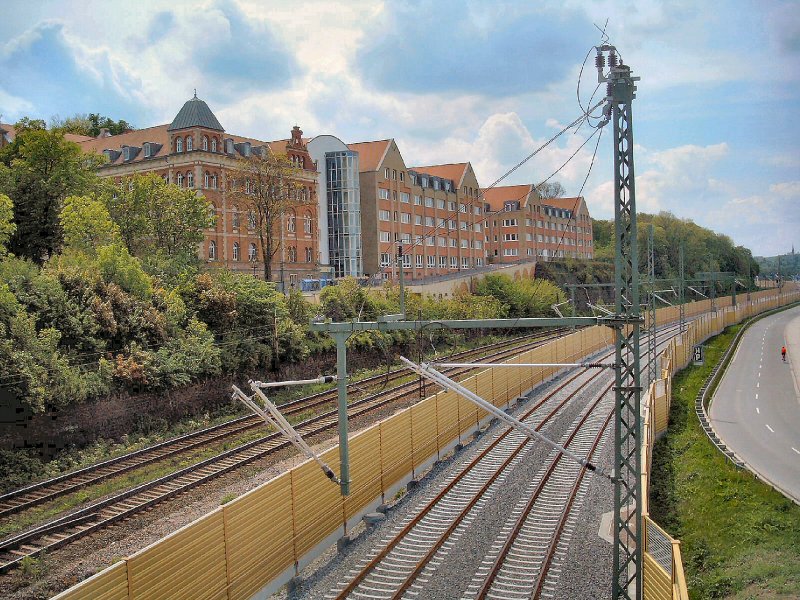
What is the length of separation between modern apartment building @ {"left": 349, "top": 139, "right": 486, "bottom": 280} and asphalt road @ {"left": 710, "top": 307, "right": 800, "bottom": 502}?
2721cm

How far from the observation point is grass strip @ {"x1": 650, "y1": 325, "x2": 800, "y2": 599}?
618 inches

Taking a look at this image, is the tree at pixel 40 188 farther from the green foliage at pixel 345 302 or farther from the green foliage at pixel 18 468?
the green foliage at pixel 18 468

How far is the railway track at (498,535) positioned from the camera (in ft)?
48.1

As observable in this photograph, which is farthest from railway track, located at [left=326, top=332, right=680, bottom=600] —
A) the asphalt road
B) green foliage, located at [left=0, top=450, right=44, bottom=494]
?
green foliage, located at [left=0, top=450, right=44, bottom=494]

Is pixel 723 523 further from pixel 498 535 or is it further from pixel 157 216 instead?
pixel 157 216

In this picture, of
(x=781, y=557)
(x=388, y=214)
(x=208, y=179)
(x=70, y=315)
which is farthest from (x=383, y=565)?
(x=388, y=214)

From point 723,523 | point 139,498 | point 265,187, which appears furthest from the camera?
point 265,187

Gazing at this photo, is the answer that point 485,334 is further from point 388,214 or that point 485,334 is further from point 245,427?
point 245,427

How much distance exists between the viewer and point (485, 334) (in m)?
60.3

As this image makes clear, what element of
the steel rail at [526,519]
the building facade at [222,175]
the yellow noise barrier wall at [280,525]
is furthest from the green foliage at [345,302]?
the steel rail at [526,519]

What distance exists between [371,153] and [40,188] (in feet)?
129

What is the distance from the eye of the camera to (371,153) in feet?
247

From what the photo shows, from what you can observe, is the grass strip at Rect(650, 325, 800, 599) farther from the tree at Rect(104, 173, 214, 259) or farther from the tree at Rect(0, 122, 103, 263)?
the tree at Rect(0, 122, 103, 263)

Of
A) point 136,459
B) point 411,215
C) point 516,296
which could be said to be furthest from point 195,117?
point 136,459
